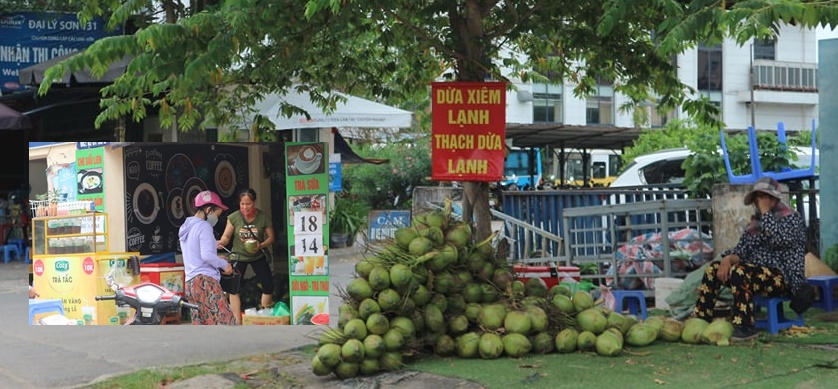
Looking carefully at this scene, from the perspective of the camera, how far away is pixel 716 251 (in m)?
10.1

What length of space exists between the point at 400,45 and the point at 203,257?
3.82 metres

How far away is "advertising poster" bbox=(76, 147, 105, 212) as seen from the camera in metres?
7.00

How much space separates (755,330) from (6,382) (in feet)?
19.7

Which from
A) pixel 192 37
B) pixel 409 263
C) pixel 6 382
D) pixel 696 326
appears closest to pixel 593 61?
pixel 696 326

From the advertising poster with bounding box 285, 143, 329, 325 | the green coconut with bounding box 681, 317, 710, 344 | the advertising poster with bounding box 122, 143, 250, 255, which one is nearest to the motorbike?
the advertising poster with bounding box 122, 143, 250, 255

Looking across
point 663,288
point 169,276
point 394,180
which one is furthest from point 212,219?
point 394,180

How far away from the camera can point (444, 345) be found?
6.98 m

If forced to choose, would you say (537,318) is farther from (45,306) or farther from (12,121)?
(12,121)

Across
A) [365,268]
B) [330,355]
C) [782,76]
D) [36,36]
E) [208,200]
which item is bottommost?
[330,355]

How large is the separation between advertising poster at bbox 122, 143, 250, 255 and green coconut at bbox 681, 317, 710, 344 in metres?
3.69

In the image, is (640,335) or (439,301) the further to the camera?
(640,335)

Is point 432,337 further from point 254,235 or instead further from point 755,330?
point 755,330

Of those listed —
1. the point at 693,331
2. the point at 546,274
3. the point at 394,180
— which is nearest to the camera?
the point at 693,331

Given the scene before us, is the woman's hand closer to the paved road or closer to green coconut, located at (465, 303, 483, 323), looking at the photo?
green coconut, located at (465, 303, 483, 323)
